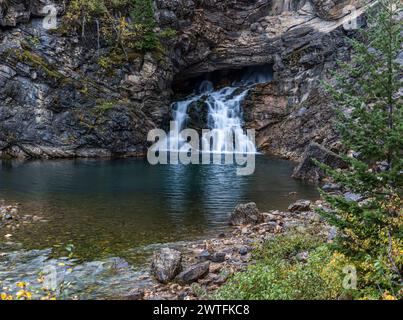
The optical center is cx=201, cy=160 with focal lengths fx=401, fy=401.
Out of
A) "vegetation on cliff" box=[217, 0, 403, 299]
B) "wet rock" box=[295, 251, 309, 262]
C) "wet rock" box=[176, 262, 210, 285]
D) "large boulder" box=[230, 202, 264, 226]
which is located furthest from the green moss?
"vegetation on cliff" box=[217, 0, 403, 299]

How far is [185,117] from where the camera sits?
205 feet

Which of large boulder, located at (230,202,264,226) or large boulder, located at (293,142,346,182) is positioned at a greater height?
large boulder, located at (293,142,346,182)

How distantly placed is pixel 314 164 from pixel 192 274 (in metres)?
23.4

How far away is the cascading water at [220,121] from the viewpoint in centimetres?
5941

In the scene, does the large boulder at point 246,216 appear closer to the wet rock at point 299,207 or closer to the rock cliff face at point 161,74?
the wet rock at point 299,207

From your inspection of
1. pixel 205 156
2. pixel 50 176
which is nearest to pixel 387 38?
pixel 50 176

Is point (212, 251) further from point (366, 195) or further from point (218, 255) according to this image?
point (366, 195)

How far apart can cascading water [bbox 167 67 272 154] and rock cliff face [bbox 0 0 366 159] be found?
6.86 ft

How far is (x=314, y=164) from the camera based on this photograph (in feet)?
114

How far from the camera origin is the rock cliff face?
4919cm

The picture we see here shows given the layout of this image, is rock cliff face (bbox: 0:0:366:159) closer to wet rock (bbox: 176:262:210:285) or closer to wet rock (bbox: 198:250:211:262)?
wet rock (bbox: 198:250:211:262)

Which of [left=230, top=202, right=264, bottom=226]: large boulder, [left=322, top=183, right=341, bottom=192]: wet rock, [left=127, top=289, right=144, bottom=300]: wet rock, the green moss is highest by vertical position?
the green moss

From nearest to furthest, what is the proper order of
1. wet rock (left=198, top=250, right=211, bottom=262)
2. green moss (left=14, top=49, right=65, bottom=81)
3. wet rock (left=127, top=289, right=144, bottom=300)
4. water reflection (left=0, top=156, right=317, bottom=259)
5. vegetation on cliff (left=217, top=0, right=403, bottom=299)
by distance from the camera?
vegetation on cliff (left=217, top=0, right=403, bottom=299), wet rock (left=127, top=289, right=144, bottom=300), wet rock (left=198, top=250, right=211, bottom=262), water reflection (left=0, top=156, right=317, bottom=259), green moss (left=14, top=49, right=65, bottom=81)
